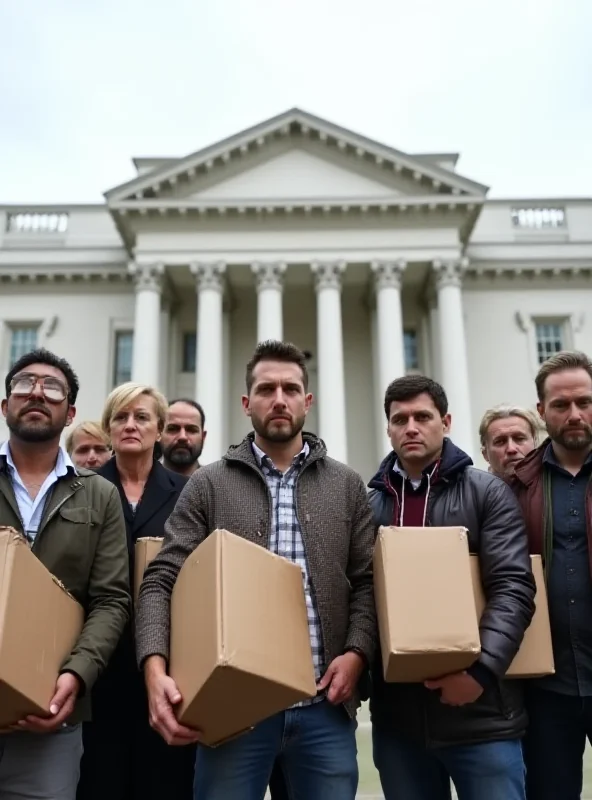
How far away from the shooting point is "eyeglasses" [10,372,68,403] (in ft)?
10.9

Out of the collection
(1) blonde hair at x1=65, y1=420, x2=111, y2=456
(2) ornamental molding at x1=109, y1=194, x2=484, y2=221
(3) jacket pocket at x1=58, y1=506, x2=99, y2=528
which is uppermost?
(2) ornamental molding at x1=109, y1=194, x2=484, y2=221

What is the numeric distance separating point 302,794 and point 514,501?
1.55 m

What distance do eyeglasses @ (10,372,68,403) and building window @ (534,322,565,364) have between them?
22.7m

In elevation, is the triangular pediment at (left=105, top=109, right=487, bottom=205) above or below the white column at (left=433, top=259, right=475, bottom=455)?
above

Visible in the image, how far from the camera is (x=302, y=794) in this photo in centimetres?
295

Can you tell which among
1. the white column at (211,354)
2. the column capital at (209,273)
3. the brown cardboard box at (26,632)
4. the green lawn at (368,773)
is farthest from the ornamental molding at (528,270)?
the brown cardboard box at (26,632)

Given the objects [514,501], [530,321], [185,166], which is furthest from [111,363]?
[514,501]

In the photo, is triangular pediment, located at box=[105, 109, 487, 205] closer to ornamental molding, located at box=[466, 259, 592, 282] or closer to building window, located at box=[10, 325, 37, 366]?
ornamental molding, located at box=[466, 259, 592, 282]

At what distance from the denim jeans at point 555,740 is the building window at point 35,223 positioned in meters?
25.1

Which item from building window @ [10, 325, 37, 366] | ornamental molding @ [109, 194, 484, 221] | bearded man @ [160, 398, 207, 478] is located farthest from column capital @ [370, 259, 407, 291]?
bearded man @ [160, 398, 207, 478]

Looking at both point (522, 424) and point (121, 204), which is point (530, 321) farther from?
point (522, 424)

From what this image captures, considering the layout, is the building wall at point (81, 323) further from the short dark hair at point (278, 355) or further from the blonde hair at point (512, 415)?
the short dark hair at point (278, 355)

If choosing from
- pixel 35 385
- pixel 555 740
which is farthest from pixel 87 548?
pixel 555 740

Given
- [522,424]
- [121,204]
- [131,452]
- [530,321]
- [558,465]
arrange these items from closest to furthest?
1. [558,465]
2. [131,452]
3. [522,424]
4. [121,204]
5. [530,321]
